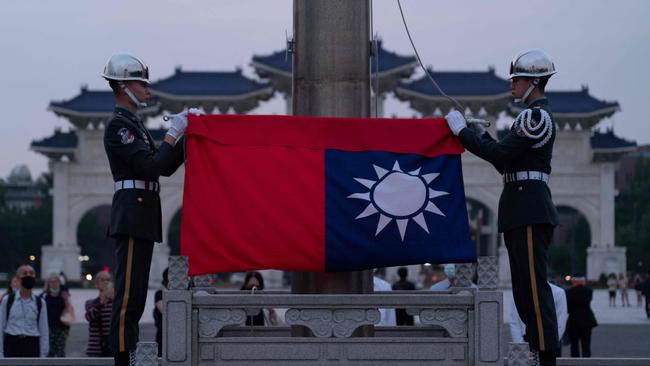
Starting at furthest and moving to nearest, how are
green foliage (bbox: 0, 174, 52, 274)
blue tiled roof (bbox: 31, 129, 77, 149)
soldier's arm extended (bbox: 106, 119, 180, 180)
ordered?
green foliage (bbox: 0, 174, 52, 274) → blue tiled roof (bbox: 31, 129, 77, 149) → soldier's arm extended (bbox: 106, 119, 180, 180)

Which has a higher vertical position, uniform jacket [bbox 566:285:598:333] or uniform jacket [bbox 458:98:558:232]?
uniform jacket [bbox 458:98:558:232]

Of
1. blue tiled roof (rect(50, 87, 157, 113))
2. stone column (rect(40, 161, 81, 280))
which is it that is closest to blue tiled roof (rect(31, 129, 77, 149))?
stone column (rect(40, 161, 81, 280))

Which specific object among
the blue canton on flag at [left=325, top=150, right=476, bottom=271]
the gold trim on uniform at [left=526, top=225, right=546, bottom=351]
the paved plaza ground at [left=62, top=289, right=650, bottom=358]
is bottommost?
the paved plaza ground at [left=62, top=289, right=650, bottom=358]

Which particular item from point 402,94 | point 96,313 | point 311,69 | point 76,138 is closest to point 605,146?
point 402,94

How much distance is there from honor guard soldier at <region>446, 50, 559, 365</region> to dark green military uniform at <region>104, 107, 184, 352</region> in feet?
5.25

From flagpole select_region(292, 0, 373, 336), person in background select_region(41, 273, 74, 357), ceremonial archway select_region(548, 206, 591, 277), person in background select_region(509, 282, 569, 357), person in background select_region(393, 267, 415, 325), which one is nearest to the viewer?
flagpole select_region(292, 0, 373, 336)

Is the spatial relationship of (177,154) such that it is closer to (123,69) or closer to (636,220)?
(123,69)

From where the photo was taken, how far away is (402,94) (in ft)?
178

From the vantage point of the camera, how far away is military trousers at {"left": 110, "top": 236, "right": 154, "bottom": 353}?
6.52m

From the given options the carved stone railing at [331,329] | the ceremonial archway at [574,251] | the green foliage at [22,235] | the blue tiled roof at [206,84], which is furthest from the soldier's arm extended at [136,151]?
the green foliage at [22,235]

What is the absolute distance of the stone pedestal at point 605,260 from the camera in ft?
A: 172

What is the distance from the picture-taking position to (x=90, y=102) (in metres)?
56.2

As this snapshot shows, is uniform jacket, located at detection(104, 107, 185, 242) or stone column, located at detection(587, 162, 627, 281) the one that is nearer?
uniform jacket, located at detection(104, 107, 185, 242)

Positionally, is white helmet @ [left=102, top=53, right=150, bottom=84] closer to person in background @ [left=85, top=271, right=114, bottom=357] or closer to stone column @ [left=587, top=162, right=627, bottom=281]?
person in background @ [left=85, top=271, right=114, bottom=357]
